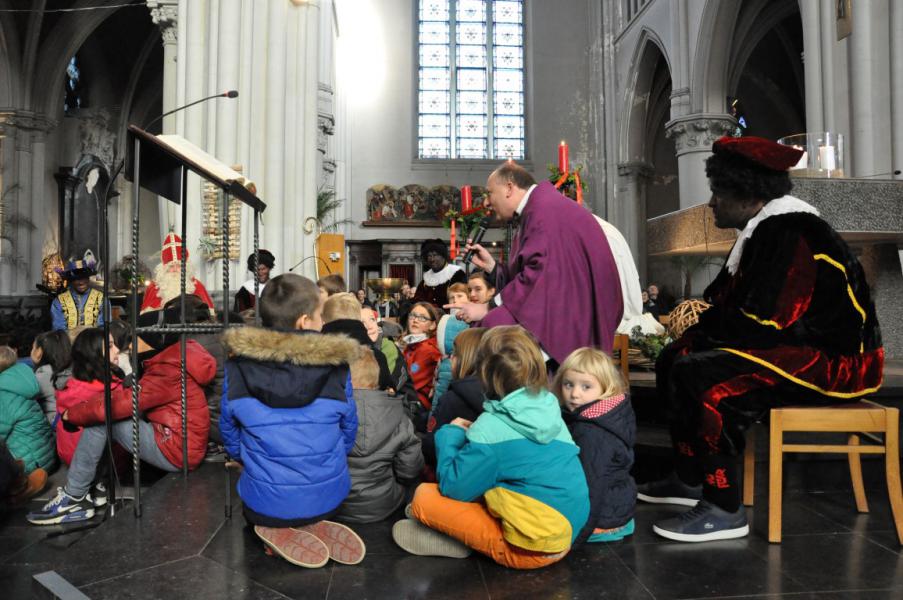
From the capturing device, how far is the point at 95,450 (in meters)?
3.42

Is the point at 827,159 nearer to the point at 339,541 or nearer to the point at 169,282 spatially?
the point at 339,541

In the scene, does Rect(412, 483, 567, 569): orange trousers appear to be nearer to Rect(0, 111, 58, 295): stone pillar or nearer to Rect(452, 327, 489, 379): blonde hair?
Rect(452, 327, 489, 379): blonde hair

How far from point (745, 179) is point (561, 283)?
0.89 m

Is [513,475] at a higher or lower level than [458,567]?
higher

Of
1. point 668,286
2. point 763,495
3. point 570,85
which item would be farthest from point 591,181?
point 763,495

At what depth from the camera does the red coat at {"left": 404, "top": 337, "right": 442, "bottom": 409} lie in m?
4.81

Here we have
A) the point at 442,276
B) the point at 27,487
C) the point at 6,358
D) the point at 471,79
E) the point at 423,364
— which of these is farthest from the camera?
the point at 471,79

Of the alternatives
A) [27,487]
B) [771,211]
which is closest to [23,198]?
[27,487]

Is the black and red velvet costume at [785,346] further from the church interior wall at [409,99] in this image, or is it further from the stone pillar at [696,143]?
the church interior wall at [409,99]

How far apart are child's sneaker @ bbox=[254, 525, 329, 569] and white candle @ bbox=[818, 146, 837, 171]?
11.8 ft

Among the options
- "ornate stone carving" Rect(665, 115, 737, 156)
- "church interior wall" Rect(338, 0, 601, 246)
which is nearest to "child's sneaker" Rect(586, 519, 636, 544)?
"ornate stone carving" Rect(665, 115, 737, 156)

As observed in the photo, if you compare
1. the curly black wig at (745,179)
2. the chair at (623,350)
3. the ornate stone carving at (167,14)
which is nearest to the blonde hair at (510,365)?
the curly black wig at (745,179)

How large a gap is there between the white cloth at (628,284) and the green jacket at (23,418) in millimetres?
3503

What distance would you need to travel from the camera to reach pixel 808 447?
2.69 m
